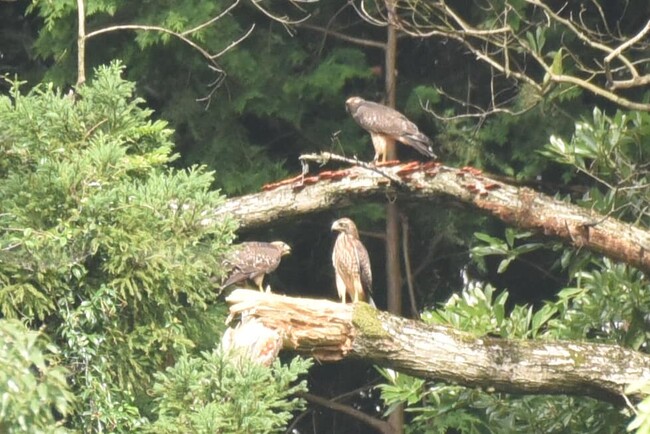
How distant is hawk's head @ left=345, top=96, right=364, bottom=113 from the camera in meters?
10.4

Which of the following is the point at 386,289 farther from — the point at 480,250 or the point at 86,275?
the point at 86,275

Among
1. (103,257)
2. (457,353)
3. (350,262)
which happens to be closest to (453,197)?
(457,353)

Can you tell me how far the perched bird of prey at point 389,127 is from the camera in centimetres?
1003

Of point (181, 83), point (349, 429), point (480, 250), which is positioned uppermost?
point (181, 83)

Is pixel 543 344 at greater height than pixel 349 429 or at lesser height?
greater

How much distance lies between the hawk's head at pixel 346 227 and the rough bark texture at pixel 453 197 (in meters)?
1.38

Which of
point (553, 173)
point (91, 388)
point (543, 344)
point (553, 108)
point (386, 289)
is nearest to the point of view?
→ point (91, 388)

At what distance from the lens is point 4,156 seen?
615cm

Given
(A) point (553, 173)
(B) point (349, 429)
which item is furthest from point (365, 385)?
(A) point (553, 173)

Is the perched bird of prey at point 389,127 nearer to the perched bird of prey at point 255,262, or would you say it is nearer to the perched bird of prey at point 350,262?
the perched bird of prey at point 350,262

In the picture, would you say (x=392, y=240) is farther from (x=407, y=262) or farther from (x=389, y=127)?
(x=389, y=127)

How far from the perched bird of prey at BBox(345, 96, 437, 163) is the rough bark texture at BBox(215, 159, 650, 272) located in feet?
4.33

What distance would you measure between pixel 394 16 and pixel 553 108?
2.01 m

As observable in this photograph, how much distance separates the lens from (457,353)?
7.12 metres
